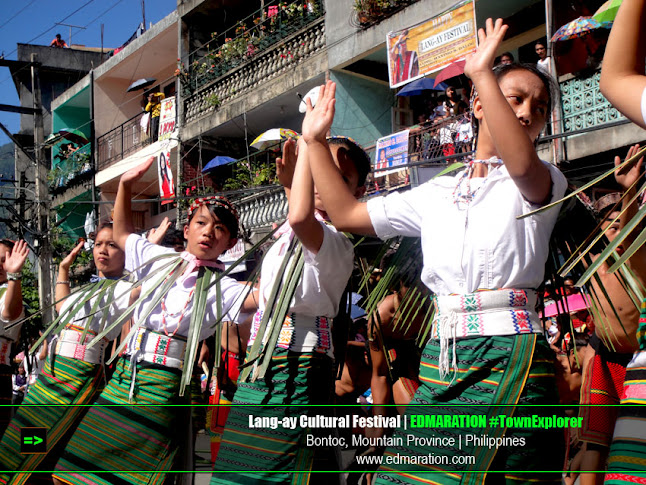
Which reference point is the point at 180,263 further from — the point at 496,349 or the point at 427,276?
the point at 496,349

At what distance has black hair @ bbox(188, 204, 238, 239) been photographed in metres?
3.55

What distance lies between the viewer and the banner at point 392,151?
1035 centimetres

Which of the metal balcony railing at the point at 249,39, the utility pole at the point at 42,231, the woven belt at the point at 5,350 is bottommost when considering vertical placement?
the woven belt at the point at 5,350

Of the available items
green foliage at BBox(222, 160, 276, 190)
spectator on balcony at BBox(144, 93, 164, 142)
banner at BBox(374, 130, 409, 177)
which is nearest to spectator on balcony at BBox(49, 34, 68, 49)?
spectator on balcony at BBox(144, 93, 164, 142)

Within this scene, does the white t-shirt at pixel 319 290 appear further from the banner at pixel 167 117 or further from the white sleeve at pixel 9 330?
the banner at pixel 167 117

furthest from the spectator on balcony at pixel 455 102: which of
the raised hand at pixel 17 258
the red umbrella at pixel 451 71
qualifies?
the raised hand at pixel 17 258

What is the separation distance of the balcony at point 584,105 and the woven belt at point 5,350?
6.77m

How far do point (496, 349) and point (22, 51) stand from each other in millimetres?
27806

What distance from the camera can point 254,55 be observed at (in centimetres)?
1493

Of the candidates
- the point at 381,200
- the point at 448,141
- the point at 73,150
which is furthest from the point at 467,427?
the point at 73,150

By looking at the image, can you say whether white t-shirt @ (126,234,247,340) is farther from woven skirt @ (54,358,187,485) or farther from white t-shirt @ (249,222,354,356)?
white t-shirt @ (249,222,354,356)

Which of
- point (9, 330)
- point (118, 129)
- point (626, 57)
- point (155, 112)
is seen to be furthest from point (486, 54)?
point (118, 129)

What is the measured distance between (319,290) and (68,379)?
81.0 inches

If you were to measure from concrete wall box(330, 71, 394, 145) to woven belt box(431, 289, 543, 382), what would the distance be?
36.5ft
